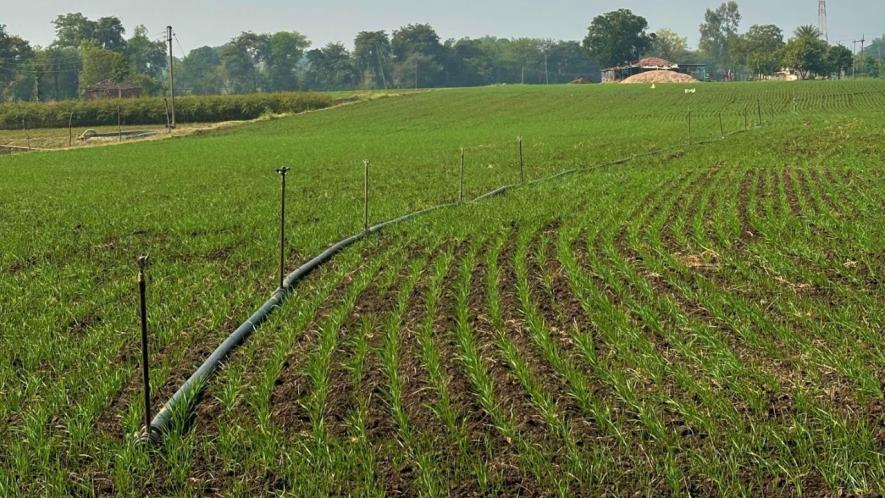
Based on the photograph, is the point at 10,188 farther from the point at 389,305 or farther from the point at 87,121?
the point at 87,121

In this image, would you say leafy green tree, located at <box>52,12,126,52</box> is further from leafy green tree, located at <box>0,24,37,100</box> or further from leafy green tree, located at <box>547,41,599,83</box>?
leafy green tree, located at <box>547,41,599,83</box>

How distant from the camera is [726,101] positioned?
6162cm

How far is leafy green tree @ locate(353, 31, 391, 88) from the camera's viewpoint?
164000 millimetres

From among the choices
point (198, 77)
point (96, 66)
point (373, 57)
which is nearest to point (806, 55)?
point (373, 57)

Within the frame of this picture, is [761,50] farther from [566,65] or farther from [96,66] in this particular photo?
[96,66]

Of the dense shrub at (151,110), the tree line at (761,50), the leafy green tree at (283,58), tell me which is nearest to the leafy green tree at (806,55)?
the tree line at (761,50)

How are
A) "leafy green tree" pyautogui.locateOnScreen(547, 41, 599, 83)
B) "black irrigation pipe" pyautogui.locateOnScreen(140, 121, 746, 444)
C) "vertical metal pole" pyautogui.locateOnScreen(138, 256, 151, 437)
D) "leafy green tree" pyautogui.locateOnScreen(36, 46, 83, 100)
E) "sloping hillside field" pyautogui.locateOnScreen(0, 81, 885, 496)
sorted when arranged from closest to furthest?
"sloping hillside field" pyautogui.locateOnScreen(0, 81, 885, 496) → "vertical metal pole" pyautogui.locateOnScreen(138, 256, 151, 437) → "black irrigation pipe" pyautogui.locateOnScreen(140, 121, 746, 444) → "leafy green tree" pyautogui.locateOnScreen(36, 46, 83, 100) → "leafy green tree" pyautogui.locateOnScreen(547, 41, 599, 83)

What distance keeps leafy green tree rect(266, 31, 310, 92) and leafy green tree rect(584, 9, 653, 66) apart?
66.0m

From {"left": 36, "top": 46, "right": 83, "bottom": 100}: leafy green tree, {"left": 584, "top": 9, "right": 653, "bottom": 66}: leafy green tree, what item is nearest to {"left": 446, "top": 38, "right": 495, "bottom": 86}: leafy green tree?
{"left": 584, "top": 9, "right": 653, "bottom": 66}: leafy green tree

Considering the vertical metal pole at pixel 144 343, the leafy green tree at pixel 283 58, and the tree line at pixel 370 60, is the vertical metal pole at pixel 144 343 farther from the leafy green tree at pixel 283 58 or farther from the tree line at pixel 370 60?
the leafy green tree at pixel 283 58

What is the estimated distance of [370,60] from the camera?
166625 millimetres

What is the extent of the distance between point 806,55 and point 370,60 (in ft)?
307

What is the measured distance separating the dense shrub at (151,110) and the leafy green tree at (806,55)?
81.2 metres

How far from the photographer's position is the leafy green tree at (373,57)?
164m
